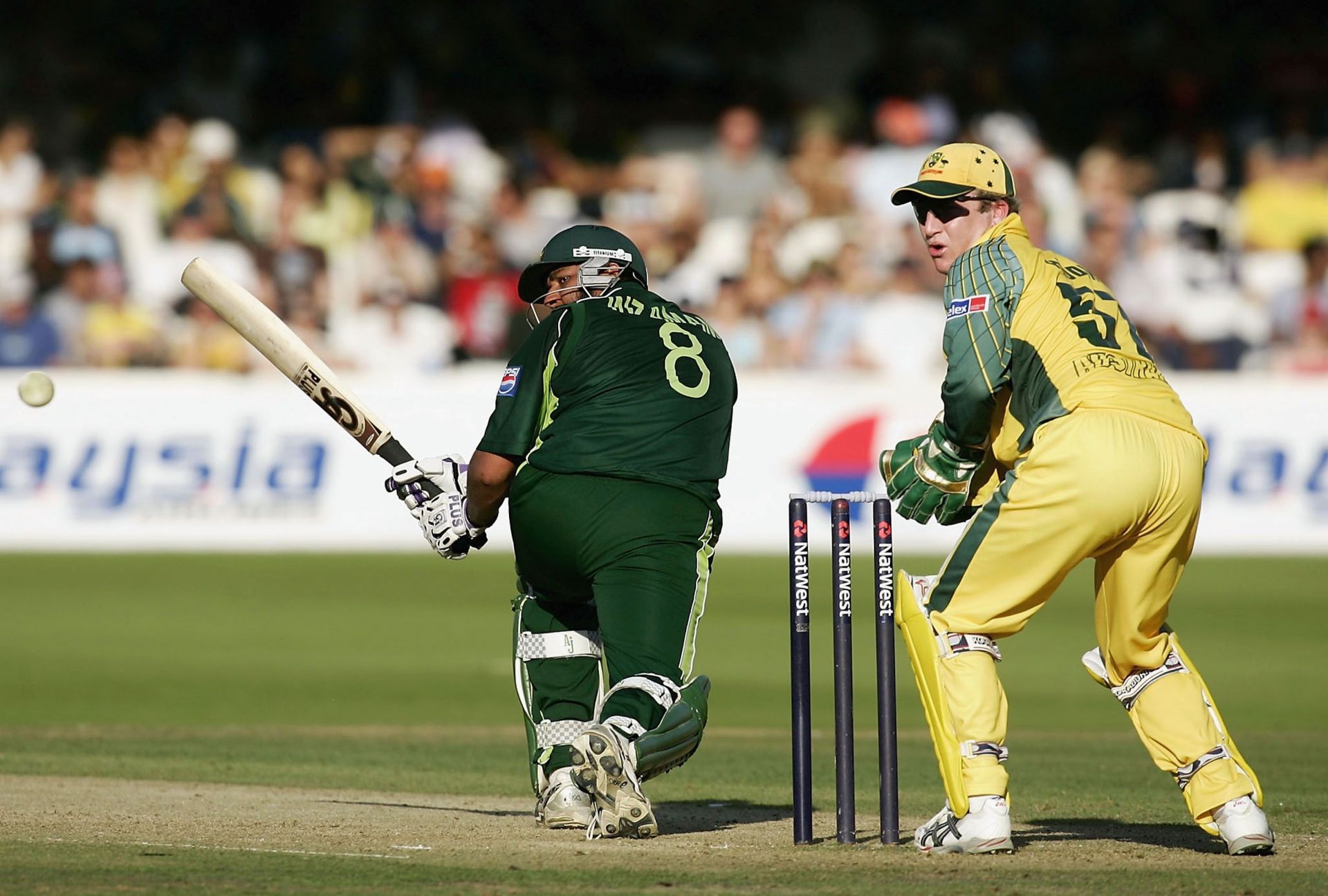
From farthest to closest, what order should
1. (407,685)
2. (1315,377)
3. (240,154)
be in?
(240,154) < (1315,377) < (407,685)

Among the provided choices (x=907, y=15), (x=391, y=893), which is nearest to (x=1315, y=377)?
(x=907, y=15)

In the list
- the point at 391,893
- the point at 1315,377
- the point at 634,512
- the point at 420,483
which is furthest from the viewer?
the point at 1315,377

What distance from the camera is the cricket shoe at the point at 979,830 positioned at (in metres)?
5.10

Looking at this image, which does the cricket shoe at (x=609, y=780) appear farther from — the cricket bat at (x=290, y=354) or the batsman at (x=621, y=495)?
the cricket bat at (x=290, y=354)

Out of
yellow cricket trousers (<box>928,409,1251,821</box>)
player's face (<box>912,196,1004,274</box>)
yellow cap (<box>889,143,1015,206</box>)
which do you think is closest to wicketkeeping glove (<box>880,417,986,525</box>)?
yellow cricket trousers (<box>928,409,1251,821</box>)

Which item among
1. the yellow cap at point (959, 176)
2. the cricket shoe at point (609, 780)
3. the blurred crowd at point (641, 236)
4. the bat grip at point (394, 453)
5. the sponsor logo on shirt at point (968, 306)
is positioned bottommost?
the cricket shoe at point (609, 780)

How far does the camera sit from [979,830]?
510 cm

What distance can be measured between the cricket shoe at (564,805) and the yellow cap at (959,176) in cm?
193

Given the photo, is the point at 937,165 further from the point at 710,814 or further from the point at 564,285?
the point at 710,814

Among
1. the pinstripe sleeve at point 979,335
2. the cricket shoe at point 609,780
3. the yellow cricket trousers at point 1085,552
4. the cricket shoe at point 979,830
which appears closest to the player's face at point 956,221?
the pinstripe sleeve at point 979,335

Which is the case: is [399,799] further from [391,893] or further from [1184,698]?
[1184,698]

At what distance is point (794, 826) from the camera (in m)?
5.44

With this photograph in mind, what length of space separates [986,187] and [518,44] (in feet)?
49.4

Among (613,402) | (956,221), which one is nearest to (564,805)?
(613,402)
